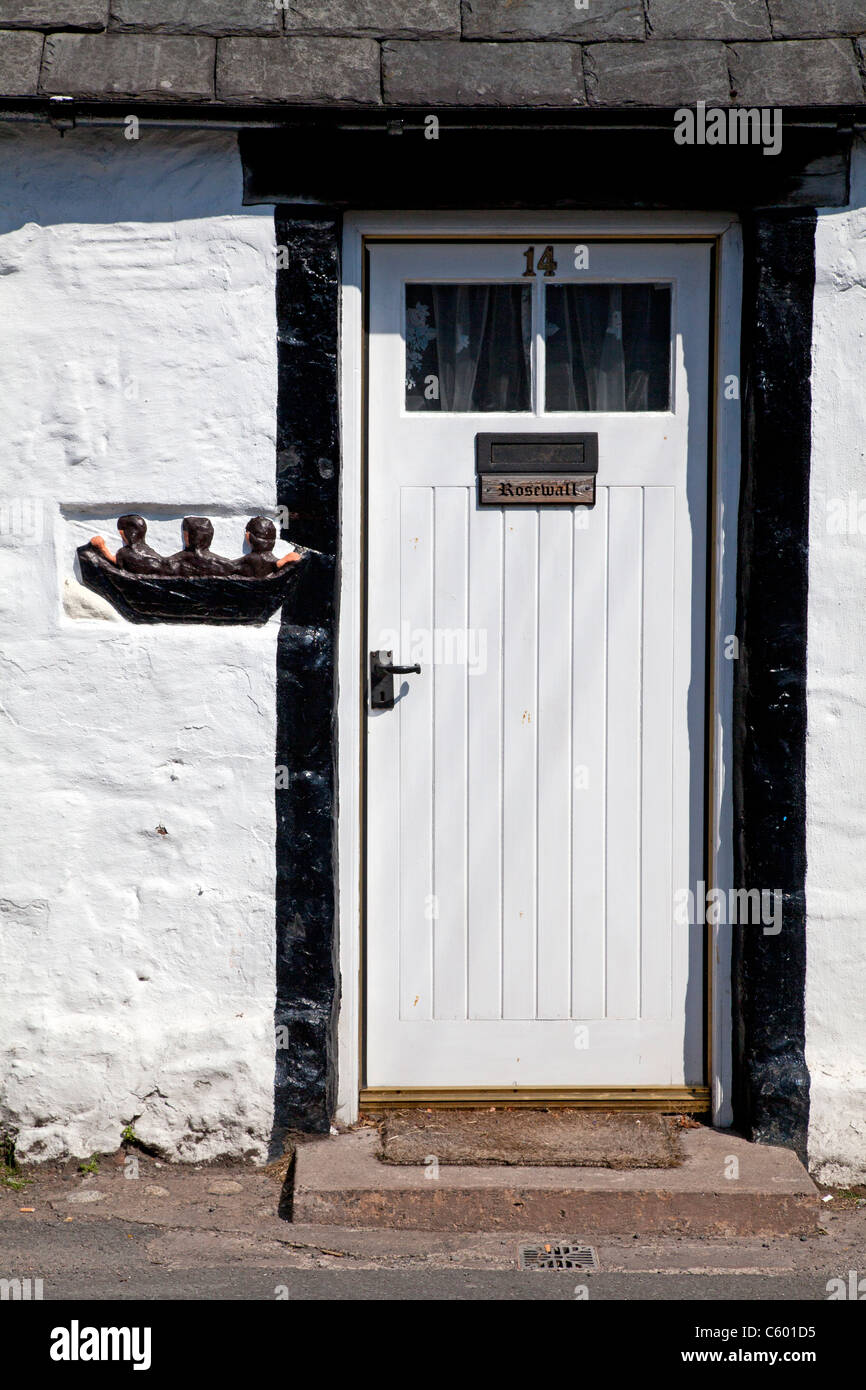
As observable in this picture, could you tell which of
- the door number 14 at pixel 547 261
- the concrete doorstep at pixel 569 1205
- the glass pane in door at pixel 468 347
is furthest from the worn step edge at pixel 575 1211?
the door number 14 at pixel 547 261

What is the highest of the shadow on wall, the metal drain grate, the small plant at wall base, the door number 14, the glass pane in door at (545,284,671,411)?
the shadow on wall

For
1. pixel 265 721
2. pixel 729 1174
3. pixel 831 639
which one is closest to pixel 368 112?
pixel 265 721

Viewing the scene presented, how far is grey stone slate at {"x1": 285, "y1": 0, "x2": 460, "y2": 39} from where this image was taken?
381 centimetres

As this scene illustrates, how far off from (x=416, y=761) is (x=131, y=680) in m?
0.94

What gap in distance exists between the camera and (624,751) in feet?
13.6

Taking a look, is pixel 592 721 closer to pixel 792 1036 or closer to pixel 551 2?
pixel 792 1036

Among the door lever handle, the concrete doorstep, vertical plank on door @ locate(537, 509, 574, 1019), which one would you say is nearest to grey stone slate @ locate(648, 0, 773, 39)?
vertical plank on door @ locate(537, 509, 574, 1019)

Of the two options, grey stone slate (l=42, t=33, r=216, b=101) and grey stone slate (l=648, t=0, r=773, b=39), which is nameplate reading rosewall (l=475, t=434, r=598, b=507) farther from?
grey stone slate (l=42, t=33, r=216, b=101)

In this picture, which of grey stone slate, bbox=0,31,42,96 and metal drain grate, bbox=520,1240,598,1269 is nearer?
metal drain grate, bbox=520,1240,598,1269

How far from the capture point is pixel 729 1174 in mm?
3793

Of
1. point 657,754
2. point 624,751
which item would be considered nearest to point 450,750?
point 624,751

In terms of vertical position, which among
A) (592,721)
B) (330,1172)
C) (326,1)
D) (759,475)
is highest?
(326,1)

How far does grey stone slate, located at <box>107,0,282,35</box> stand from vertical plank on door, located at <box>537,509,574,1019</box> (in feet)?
5.59

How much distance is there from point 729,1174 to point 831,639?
1.66 metres
